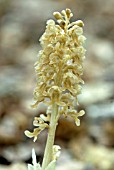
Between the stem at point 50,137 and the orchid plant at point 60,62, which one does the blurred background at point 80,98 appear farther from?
the orchid plant at point 60,62

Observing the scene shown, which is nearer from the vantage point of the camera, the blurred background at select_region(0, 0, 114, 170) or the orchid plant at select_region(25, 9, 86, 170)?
the orchid plant at select_region(25, 9, 86, 170)

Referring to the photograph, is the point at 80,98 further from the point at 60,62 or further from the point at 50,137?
the point at 60,62

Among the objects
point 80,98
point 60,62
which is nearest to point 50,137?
point 60,62

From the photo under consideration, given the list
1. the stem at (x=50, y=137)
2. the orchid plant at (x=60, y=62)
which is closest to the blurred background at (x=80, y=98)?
the stem at (x=50, y=137)

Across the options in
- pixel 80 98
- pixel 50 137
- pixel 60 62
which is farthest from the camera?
pixel 80 98

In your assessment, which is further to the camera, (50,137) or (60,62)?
(50,137)

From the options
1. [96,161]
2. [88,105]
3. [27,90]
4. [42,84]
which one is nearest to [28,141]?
[96,161]

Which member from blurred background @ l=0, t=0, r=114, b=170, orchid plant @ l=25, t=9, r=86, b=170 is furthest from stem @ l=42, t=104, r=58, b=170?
blurred background @ l=0, t=0, r=114, b=170

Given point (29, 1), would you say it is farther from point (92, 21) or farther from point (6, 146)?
point (6, 146)

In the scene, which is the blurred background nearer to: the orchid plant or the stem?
the stem
